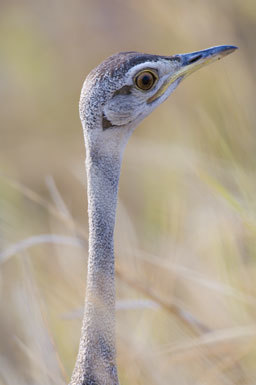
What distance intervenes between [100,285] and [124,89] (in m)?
0.45

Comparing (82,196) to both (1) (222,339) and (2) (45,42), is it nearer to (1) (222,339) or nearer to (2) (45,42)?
(2) (45,42)

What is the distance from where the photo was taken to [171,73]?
1.88 m

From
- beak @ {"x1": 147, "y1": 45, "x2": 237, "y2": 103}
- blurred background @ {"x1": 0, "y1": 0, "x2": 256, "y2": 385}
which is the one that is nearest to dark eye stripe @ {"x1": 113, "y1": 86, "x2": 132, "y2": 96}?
beak @ {"x1": 147, "y1": 45, "x2": 237, "y2": 103}

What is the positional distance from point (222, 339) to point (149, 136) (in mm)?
3155

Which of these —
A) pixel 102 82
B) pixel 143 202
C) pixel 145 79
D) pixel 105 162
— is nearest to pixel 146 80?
pixel 145 79

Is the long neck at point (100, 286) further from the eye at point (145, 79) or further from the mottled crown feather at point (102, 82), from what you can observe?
the eye at point (145, 79)

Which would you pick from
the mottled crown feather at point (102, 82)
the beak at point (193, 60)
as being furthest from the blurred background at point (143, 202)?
the mottled crown feather at point (102, 82)

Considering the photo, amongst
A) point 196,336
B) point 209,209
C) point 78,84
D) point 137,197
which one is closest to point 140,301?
point 196,336

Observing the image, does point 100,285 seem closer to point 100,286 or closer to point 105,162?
point 100,286

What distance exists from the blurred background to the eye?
44cm

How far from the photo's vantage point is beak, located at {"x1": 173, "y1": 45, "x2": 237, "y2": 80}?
74.8 inches

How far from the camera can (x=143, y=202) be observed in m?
5.00

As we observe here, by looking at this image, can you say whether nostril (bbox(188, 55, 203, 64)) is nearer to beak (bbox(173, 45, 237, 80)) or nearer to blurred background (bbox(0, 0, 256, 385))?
beak (bbox(173, 45, 237, 80))

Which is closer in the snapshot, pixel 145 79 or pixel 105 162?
pixel 105 162
